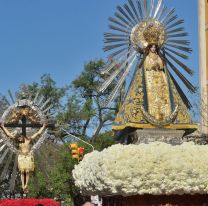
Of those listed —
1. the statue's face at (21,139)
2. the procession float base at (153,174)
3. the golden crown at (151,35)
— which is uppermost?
the golden crown at (151,35)

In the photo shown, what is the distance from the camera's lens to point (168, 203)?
23.1 ft

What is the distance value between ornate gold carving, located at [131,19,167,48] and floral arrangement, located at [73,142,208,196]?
12.9 metres

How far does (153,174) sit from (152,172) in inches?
1.1

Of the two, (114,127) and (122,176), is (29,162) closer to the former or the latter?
(114,127)

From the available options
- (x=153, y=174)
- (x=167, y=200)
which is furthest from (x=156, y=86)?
(x=153, y=174)

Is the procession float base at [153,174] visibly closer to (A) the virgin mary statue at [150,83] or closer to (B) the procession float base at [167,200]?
(B) the procession float base at [167,200]

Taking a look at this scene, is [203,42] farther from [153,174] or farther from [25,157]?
[153,174]

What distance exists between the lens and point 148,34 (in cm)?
1975

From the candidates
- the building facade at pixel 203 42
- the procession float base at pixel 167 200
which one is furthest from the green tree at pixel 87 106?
the procession float base at pixel 167 200

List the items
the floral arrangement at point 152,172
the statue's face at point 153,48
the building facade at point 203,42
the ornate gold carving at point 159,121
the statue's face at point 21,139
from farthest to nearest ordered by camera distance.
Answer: the building facade at point 203,42, the statue's face at point 21,139, the statue's face at point 153,48, the ornate gold carving at point 159,121, the floral arrangement at point 152,172

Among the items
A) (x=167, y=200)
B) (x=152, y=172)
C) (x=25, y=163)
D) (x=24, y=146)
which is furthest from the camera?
(x=24, y=146)

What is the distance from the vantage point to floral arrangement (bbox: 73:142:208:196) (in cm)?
682

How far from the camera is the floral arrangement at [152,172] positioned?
682 cm

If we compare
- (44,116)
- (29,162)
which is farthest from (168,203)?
(44,116)
